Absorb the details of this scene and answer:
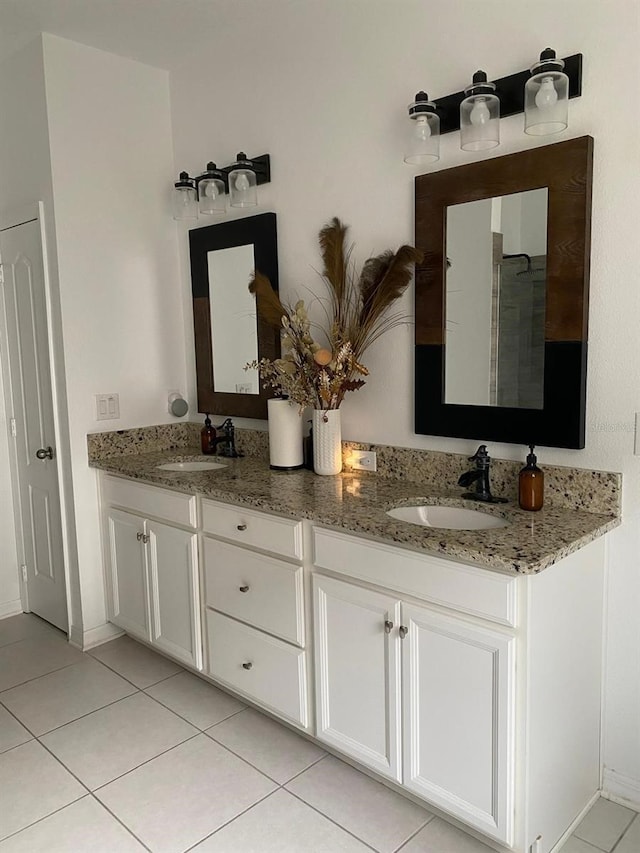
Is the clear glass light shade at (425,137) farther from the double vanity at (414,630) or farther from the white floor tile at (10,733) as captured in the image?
the white floor tile at (10,733)

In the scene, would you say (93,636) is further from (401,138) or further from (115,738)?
(401,138)

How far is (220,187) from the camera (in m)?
2.94

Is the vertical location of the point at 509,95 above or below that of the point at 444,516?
above

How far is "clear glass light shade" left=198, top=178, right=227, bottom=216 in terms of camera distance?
2.92 metres

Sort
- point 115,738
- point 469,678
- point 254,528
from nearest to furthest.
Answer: point 469,678, point 254,528, point 115,738

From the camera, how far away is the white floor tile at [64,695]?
2590mm

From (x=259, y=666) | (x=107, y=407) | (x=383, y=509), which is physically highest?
(x=107, y=407)

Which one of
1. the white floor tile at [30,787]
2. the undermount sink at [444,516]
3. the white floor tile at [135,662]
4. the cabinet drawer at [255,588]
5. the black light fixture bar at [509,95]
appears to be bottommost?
the white floor tile at [30,787]

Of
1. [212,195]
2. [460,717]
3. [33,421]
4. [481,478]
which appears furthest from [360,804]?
[212,195]

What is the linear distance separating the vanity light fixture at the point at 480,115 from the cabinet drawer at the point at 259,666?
1.72 meters

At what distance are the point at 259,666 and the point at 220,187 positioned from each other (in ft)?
6.54

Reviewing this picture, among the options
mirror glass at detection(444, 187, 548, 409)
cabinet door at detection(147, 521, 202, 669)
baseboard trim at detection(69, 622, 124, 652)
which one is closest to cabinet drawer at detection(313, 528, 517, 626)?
mirror glass at detection(444, 187, 548, 409)

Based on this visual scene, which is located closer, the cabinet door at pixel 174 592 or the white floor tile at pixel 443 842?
the white floor tile at pixel 443 842

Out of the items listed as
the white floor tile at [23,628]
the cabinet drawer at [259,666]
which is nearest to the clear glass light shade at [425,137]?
the cabinet drawer at [259,666]
